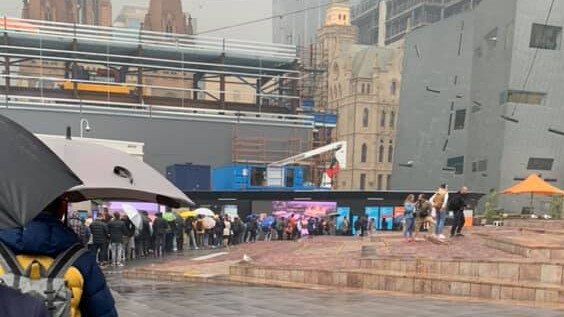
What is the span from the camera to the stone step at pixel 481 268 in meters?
10.7

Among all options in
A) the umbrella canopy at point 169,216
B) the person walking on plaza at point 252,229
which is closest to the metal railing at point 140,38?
the person walking on plaza at point 252,229

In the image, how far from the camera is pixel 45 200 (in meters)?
1.94

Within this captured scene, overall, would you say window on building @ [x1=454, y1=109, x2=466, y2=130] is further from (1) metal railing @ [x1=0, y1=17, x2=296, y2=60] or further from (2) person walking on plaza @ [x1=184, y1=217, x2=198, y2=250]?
(2) person walking on plaza @ [x1=184, y1=217, x2=198, y2=250]

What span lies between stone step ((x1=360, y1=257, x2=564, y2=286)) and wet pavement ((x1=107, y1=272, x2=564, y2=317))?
2088mm

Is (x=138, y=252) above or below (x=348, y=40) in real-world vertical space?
below

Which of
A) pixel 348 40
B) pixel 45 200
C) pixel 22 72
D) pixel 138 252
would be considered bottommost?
pixel 138 252

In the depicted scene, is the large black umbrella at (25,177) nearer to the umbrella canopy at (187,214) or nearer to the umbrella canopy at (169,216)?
the umbrella canopy at (169,216)

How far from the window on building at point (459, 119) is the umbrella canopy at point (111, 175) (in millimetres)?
49986

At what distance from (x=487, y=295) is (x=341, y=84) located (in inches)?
3705

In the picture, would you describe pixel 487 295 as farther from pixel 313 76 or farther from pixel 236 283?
pixel 313 76

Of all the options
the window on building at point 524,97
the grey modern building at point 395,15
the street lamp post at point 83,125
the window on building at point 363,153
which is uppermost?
the grey modern building at point 395,15

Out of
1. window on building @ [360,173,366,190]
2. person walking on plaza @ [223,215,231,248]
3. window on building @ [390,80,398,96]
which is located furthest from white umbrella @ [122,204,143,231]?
window on building @ [390,80,398,96]

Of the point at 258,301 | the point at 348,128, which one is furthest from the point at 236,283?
the point at 348,128

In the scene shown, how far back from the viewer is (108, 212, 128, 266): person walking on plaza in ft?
54.1
